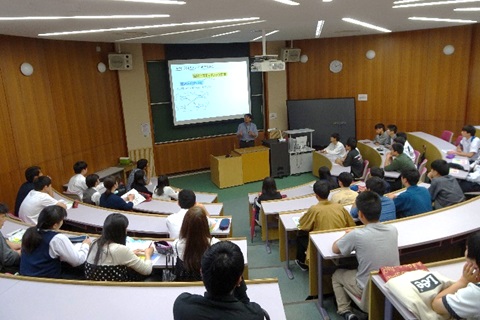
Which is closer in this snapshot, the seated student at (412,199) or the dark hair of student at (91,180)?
the seated student at (412,199)

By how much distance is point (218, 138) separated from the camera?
9297 millimetres

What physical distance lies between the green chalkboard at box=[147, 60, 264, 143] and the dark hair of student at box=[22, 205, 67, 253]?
5.82 m

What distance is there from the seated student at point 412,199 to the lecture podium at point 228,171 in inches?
167

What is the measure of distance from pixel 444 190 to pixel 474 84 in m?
5.26

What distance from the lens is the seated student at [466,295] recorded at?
1963 mm

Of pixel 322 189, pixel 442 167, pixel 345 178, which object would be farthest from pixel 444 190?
pixel 322 189

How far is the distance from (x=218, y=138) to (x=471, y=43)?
6080 millimetres

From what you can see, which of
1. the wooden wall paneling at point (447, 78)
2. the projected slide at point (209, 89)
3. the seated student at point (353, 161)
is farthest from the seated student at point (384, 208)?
the wooden wall paneling at point (447, 78)

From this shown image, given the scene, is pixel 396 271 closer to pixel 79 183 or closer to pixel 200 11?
pixel 200 11

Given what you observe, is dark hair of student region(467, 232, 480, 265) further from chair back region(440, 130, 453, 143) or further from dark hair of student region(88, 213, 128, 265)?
chair back region(440, 130, 453, 143)

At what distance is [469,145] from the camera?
6715 mm

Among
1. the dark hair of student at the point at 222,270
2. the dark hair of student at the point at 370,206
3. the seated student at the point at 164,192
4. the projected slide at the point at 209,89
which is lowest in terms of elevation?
the seated student at the point at 164,192

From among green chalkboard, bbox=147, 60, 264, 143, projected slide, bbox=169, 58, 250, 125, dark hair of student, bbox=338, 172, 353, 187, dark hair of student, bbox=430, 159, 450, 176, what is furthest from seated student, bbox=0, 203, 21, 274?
projected slide, bbox=169, 58, 250, 125

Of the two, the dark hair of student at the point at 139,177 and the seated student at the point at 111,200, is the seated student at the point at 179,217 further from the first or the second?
the dark hair of student at the point at 139,177
